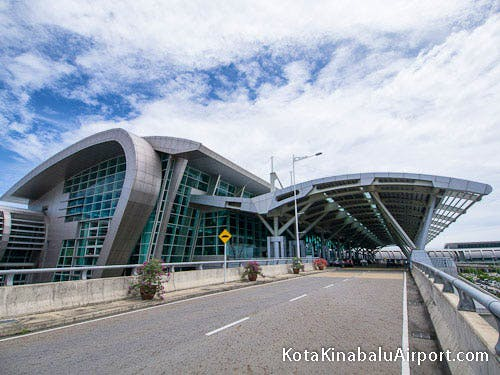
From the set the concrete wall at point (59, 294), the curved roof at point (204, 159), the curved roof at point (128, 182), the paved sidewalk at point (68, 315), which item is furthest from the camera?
the curved roof at point (204, 159)

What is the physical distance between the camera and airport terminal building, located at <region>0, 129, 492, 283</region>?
2978 cm

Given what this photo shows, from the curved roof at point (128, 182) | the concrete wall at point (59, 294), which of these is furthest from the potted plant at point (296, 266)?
the concrete wall at point (59, 294)

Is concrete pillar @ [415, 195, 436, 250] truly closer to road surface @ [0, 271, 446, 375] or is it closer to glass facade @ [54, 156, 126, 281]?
road surface @ [0, 271, 446, 375]

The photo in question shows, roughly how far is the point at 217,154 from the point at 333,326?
2845cm

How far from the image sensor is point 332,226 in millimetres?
60344

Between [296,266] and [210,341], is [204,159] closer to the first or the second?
[296,266]

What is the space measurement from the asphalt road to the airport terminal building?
22.4m

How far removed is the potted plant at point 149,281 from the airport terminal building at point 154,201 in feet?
59.3

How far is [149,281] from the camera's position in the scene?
1128 cm

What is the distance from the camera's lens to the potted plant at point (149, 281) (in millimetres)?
11250

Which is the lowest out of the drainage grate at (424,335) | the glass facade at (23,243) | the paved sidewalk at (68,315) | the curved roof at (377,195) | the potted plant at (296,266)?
the drainage grate at (424,335)

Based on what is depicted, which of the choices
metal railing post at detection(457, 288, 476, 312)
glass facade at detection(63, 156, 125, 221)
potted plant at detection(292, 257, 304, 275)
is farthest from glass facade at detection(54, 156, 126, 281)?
metal railing post at detection(457, 288, 476, 312)

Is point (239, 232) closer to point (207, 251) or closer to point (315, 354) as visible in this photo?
point (207, 251)

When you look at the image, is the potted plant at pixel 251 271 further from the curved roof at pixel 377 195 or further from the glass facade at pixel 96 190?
the glass facade at pixel 96 190
